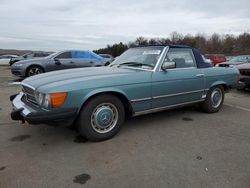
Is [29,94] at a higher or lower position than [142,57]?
lower

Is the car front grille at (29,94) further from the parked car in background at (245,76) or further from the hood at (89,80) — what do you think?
the parked car in background at (245,76)

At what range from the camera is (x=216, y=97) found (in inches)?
215

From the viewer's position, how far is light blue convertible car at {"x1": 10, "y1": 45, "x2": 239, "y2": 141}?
3359 mm

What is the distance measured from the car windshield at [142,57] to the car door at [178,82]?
206mm

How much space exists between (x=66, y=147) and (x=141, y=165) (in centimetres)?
122

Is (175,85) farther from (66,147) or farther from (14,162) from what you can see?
(14,162)

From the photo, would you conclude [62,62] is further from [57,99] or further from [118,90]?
[57,99]

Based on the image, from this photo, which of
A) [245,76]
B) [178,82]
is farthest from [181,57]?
[245,76]

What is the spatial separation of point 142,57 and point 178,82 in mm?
851

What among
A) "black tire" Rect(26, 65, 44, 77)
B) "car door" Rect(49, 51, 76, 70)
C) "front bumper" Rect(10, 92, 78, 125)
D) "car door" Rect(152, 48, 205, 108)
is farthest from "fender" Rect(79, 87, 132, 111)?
"black tire" Rect(26, 65, 44, 77)

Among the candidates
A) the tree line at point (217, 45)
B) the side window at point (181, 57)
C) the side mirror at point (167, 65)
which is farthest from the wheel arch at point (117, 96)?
the tree line at point (217, 45)

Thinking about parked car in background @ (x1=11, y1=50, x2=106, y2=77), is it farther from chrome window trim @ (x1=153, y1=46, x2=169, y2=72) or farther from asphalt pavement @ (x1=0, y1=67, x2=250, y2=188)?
chrome window trim @ (x1=153, y1=46, x2=169, y2=72)

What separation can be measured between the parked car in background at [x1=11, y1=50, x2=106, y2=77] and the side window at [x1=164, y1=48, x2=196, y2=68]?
7.02m

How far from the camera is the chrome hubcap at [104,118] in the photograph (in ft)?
12.1
